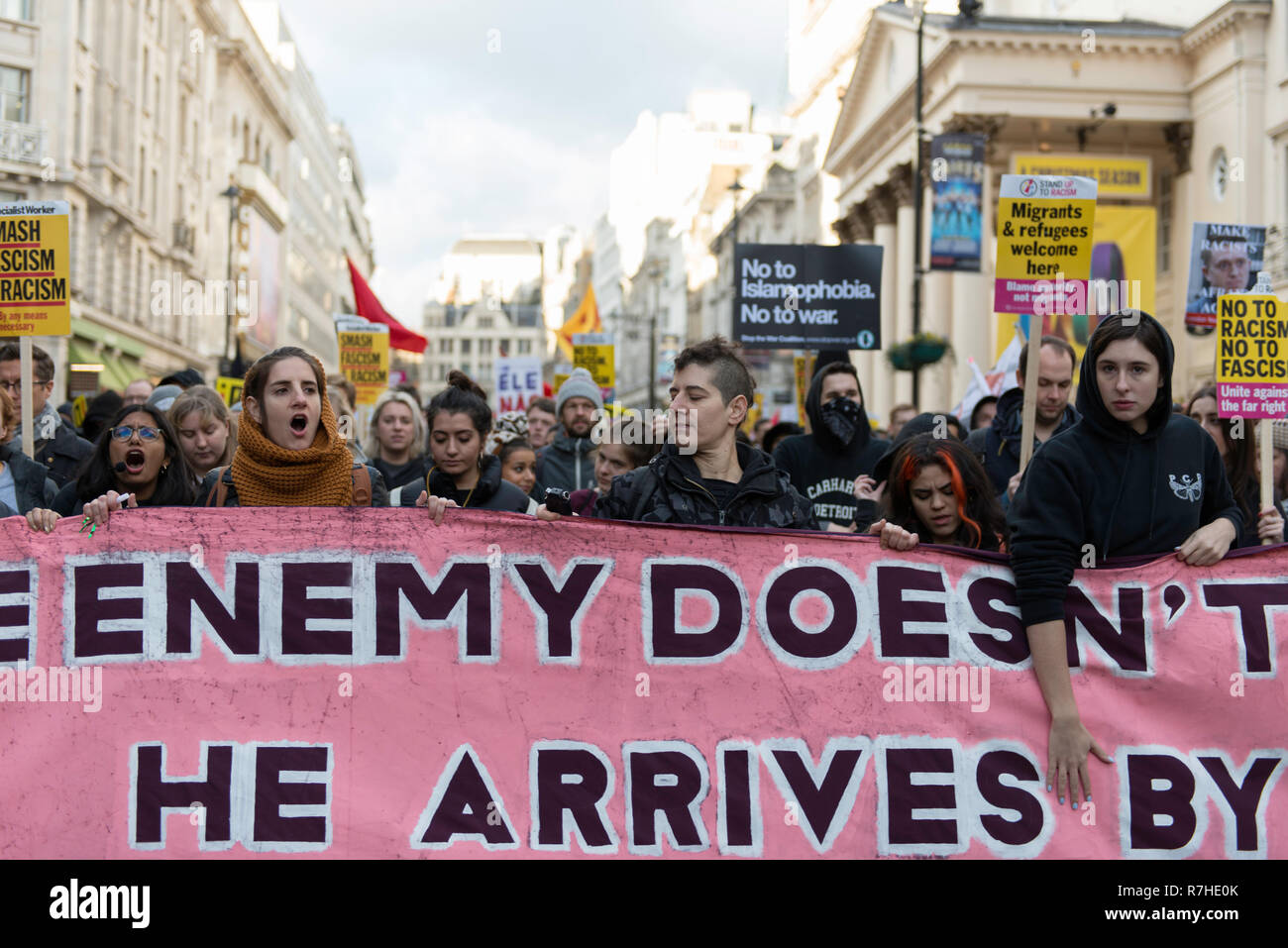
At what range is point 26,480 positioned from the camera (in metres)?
5.77

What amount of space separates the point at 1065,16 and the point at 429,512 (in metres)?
45.1

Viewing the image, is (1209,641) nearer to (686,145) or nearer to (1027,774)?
(1027,774)

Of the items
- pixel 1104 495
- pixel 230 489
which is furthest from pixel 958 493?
pixel 230 489

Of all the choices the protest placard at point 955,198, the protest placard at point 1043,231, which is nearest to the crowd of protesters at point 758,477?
the protest placard at point 1043,231

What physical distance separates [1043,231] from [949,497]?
79.6 inches

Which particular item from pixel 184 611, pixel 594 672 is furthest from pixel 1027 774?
pixel 184 611

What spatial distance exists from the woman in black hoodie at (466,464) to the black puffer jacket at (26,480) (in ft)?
4.46

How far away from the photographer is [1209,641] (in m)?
4.43

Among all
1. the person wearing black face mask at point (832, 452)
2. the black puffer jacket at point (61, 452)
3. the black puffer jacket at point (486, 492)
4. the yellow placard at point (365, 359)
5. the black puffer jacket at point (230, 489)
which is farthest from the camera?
the yellow placard at point (365, 359)

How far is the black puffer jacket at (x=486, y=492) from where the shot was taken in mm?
5953

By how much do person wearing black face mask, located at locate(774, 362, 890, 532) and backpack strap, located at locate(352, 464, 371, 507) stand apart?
2.53m

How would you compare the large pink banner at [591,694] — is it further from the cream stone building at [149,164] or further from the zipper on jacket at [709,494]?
the cream stone building at [149,164]

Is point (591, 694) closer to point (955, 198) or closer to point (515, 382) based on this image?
point (515, 382)

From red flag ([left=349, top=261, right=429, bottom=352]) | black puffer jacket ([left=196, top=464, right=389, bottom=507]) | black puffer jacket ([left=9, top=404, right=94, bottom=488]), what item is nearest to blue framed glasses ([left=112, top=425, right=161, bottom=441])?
black puffer jacket ([left=196, top=464, right=389, bottom=507])
